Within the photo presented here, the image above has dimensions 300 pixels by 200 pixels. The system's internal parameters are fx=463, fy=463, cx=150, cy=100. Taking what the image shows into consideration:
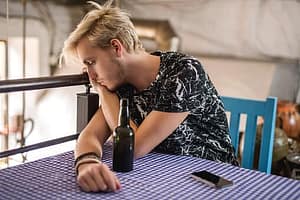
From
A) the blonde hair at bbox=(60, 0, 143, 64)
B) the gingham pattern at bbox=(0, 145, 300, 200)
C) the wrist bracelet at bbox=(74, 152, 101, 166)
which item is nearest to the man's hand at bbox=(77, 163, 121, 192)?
the gingham pattern at bbox=(0, 145, 300, 200)

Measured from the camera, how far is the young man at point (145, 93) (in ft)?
5.04

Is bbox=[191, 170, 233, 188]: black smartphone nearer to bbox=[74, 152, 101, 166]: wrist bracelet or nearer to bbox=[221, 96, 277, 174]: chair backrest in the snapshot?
bbox=[74, 152, 101, 166]: wrist bracelet

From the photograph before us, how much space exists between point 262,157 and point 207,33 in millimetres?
2208

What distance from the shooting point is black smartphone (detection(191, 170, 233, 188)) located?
1.26m

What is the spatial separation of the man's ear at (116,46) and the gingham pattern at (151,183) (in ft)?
1.22

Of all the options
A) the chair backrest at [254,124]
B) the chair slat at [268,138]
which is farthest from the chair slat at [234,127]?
the chair slat at [268,138]

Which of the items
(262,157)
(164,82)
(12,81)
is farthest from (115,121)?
(262,157)

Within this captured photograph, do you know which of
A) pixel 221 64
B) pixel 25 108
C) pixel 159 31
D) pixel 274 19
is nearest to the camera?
pixel 274 19

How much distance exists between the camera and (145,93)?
170 cm

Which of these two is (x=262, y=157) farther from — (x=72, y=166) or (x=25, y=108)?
(x=25, y=108)

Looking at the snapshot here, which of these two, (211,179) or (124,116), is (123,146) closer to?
(124,116)

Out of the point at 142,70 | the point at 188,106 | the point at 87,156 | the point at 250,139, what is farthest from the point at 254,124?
the point at 87,156

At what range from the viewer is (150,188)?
124 cm

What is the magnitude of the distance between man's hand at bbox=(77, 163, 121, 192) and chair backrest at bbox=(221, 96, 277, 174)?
0.82 metres
